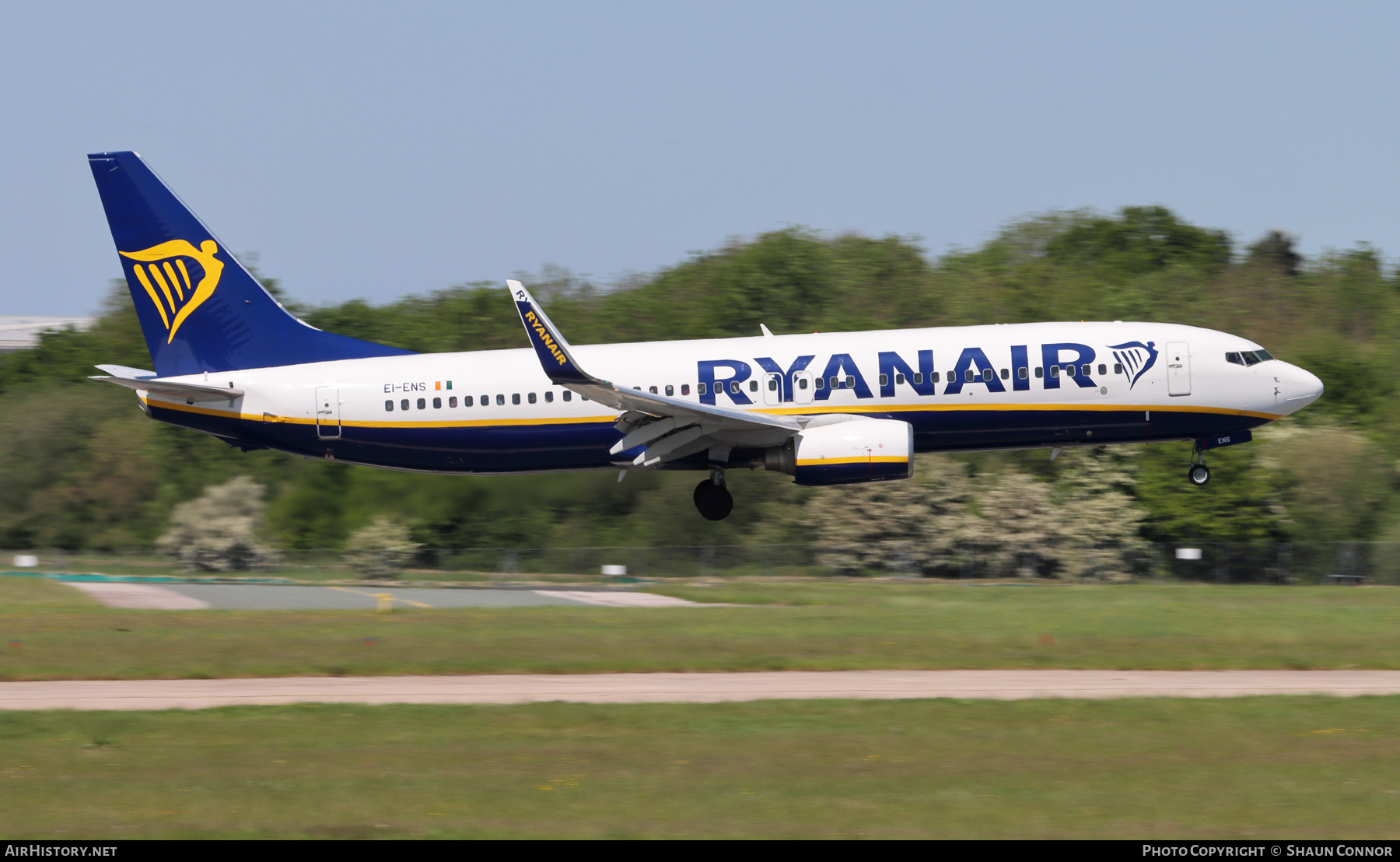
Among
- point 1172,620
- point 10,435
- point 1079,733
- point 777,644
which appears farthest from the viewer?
point 10,435

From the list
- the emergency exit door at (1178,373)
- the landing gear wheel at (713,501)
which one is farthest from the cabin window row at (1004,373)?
the landing gear wheel at (713,501)

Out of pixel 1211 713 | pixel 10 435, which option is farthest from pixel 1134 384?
pixel 10 435

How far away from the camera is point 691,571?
4294 cm

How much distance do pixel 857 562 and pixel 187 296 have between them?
21421mm

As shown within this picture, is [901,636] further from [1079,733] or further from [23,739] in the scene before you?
[23,739]

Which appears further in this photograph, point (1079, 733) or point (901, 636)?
point (901, 636)

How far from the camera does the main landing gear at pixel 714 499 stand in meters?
34.5

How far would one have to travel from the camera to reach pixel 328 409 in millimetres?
34312

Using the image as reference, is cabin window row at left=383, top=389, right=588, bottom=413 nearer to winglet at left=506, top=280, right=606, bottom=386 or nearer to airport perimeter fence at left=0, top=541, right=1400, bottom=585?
winglet at left=506, top=280, right=606, bottom=386

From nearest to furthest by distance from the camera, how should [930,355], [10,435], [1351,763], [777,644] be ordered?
1. [1351,763]
2. [777,644]
3. [930,355]
4. [10,435]

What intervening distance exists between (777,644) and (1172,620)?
842cm

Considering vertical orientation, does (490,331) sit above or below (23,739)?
above

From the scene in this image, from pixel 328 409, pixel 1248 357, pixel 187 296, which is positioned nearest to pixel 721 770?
pixel 328 409

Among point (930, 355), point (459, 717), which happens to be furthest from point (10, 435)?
point (459, 717)
